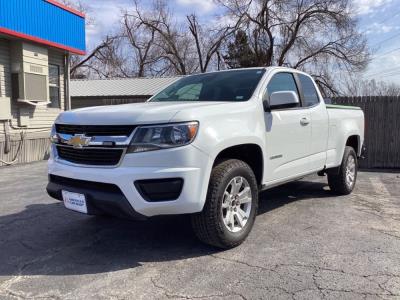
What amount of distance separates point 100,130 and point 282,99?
2.16 m

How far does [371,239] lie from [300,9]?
3529 cm

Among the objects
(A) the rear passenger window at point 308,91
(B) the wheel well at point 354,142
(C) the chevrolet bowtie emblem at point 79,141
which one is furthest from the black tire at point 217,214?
(B) the wheel well at point 354,142

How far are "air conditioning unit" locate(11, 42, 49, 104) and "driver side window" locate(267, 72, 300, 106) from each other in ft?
27.6

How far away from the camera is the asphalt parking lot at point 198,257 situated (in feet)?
11.9

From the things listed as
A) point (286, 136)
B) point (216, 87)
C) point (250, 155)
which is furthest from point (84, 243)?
point (286, 136)

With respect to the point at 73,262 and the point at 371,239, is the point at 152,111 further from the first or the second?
the point at 371,239

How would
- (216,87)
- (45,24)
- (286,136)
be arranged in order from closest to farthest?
(286,136)
(216,87)
(45,24)

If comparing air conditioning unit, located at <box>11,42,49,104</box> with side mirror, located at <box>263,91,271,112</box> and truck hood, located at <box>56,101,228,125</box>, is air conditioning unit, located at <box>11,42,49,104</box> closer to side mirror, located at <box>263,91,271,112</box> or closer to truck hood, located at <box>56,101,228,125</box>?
truck hood, located at <box>56,101,228,125</box>

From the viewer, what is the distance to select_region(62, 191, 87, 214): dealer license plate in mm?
4219

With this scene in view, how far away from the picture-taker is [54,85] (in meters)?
14.3

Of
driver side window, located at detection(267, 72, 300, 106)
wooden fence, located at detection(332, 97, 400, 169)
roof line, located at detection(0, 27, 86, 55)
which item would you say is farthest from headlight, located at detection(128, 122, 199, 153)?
wooden fence, located at detection(332, 97, 400, 169)

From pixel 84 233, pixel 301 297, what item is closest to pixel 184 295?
pixel 301 297

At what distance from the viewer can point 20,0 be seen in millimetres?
11648

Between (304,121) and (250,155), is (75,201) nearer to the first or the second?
(250,155)
